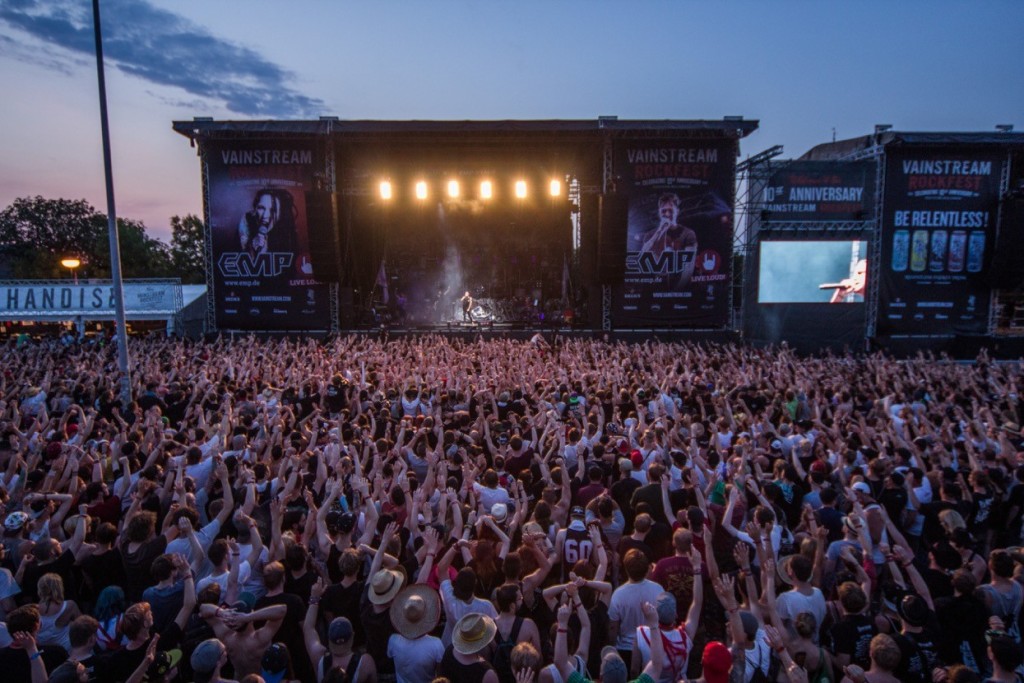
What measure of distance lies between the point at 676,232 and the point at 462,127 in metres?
7.44

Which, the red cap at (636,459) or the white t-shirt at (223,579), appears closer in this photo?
the white t-shirt at (223,579)

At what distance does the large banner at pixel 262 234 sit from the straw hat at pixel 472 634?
17.4 meters

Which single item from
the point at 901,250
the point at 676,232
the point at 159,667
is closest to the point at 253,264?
the point at 676,232

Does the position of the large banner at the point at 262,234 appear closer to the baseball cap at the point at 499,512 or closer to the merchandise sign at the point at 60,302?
the merchandise sign at the point at 60,302

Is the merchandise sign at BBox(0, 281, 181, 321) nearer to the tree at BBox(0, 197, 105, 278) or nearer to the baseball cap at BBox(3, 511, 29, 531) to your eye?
the baseball cap at BBox(3, 511, 29, 531)

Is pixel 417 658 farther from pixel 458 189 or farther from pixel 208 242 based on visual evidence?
pixel 208 242

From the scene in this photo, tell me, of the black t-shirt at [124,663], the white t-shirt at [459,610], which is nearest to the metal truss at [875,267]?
the white t-shirt at [459,610]

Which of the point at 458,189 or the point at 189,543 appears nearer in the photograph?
the point at 189,543

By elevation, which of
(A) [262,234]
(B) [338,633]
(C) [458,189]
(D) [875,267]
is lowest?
(B) [338,633]

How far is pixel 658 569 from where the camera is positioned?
355cm

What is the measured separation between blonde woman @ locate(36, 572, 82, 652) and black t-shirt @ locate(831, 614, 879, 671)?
395 centimetres

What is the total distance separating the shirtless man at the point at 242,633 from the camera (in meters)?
2.91

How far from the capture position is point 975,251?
753 inches

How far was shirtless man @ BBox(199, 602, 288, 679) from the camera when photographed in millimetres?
2912
